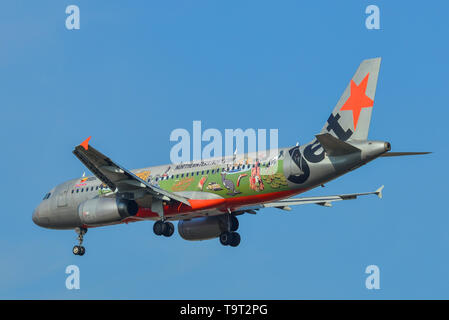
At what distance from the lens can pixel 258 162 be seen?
51.8 m

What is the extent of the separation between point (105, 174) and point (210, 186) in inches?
234

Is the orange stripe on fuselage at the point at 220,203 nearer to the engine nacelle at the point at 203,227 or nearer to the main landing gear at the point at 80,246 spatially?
the engine nacelle at the point at 203,227

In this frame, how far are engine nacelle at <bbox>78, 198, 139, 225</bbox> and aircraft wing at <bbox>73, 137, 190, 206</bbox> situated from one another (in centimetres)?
89

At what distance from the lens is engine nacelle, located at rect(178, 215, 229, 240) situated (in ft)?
191

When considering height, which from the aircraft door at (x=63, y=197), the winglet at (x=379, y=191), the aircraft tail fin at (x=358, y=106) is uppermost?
the aircraft tail fin at (x=358, y=106)

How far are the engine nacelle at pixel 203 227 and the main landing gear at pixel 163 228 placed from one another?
149 inches

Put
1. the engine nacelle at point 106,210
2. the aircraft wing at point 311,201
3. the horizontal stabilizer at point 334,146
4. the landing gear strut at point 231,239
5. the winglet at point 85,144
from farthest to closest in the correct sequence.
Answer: the landing gear strut at point 231,239
the aircraft wing at point 311,201
the engine nacelle at point 106,210
the winglet at point 85,144
the horizontal stabilizer at point 334,146

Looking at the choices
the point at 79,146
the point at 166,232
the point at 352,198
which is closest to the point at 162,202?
the point at 166,232

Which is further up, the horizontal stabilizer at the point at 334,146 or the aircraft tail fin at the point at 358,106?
the aircraft tail fin at the point at 358,106

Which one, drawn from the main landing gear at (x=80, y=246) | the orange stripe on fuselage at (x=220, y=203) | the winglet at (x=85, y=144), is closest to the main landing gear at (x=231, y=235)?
the orange stripe on fuselage at (x=220, y=203)

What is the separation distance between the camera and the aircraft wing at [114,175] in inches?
2028

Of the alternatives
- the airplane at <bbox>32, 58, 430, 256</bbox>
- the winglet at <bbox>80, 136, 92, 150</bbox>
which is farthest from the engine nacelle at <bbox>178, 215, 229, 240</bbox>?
the winglet at <bbox>80, 136, 92, 150</bbox>

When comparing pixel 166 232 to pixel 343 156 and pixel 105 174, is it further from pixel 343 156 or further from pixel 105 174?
pixel 343 156

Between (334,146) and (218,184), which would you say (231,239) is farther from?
(334,146)
